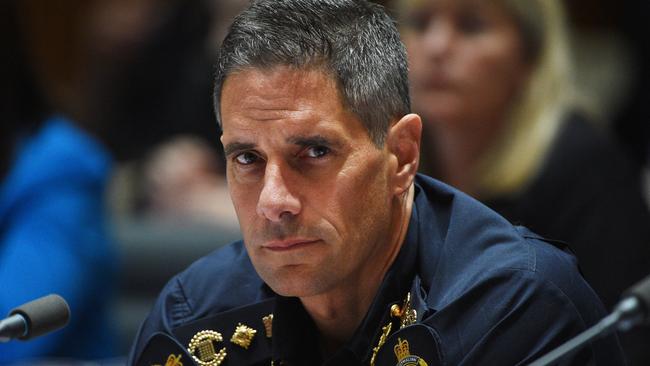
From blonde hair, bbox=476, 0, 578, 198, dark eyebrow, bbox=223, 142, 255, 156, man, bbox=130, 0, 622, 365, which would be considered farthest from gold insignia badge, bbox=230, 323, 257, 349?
blonde hair, bbox=476, 0, 578, 198

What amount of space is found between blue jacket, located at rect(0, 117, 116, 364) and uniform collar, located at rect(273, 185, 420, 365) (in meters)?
1.45

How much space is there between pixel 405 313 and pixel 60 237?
1.82 meters

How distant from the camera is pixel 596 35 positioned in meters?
5.96

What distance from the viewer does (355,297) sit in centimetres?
247

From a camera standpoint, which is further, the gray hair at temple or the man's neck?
the man's neck

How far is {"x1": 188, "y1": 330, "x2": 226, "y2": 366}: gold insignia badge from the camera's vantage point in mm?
2484

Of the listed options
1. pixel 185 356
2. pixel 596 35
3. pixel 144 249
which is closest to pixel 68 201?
pixel 144 249

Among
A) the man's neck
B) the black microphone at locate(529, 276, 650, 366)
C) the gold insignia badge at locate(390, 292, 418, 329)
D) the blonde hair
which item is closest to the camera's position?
the black microphone at locate(529, 276, 650, 366)

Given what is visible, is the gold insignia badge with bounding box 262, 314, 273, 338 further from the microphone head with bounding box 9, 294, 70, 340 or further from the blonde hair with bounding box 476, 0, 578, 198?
the blonde hair with bounding box 476, 0, 578, 198

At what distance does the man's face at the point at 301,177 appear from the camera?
89.0 inches

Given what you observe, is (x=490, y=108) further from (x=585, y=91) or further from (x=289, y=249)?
(x=289, y=249)

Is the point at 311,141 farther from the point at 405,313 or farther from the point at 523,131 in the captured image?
the point at 523,131

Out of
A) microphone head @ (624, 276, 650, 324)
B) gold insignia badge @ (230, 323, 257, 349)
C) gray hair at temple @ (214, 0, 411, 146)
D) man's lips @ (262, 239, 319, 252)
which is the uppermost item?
gray hair at temple @ (214, 0, 411, 146)

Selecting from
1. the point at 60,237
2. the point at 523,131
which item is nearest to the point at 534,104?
the point at 523,131
